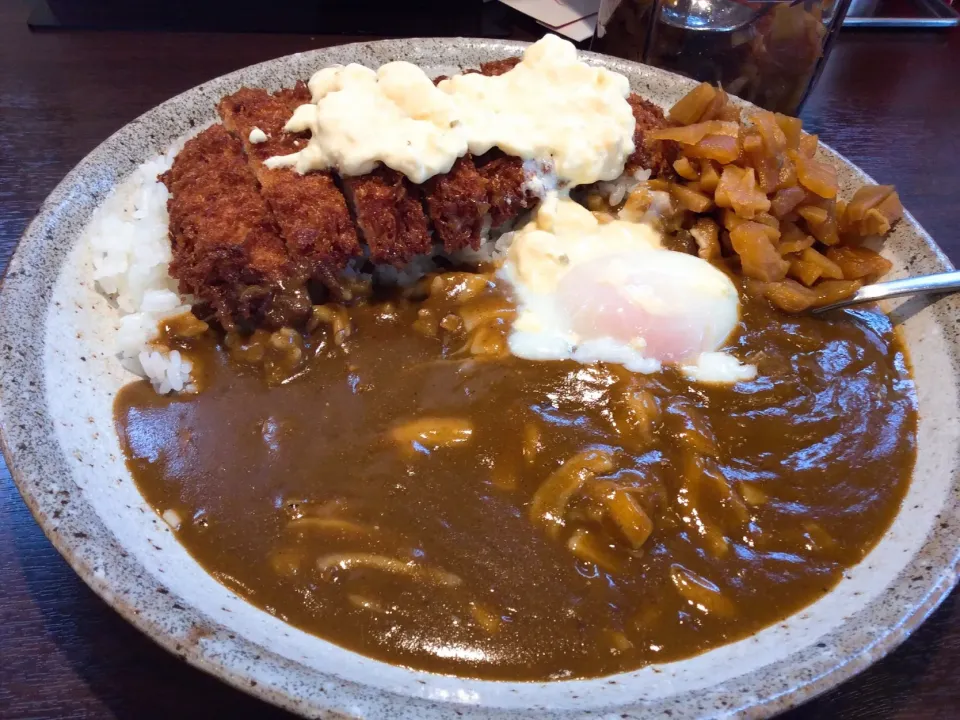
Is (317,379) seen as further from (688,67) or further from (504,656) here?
(688,67)

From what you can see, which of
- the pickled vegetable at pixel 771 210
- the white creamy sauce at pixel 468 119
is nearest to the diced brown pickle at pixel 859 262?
the pickled vegetable at pixel 771 210

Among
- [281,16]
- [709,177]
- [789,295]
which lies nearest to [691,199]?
[709,177]

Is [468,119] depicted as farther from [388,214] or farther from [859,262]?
[859,262]

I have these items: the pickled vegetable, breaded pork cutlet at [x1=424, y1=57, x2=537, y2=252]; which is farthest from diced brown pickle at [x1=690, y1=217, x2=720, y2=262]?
breaded pork cutlet at [x1=424, y1=57, x2=537, y2=252]

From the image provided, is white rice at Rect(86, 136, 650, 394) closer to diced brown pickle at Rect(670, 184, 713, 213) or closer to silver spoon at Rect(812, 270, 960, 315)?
diced brown pickle at Rect(670, 184, 713, 213)

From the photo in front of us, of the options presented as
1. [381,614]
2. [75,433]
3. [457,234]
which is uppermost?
[457,234]

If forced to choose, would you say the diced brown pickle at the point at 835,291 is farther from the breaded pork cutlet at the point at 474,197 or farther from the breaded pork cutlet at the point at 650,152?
the breaded pork cutlet at the point at 474,197

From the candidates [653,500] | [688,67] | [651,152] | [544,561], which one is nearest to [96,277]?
[544,561]
